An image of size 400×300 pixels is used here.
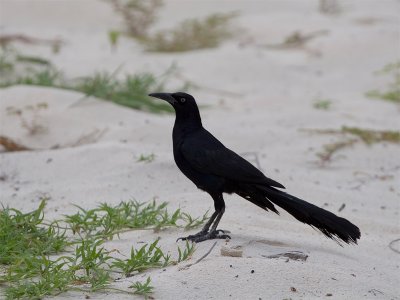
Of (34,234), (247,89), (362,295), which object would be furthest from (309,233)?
(247,89)

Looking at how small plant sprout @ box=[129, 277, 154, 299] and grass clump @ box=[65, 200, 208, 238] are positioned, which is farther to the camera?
grass clump @ box=[65, 200, 208, 238]

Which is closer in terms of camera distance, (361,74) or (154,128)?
(154,128)

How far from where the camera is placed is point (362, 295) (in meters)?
3.20

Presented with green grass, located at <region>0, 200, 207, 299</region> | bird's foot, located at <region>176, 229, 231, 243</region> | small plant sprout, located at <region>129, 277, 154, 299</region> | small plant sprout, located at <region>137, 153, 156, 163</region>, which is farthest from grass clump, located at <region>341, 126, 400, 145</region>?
small plant sprout, located at <region>129, 277, 154, 299</region>

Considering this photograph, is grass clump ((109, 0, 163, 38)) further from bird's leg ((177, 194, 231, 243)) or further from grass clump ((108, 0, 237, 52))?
bird's leg ((177, 194, 231, 243))

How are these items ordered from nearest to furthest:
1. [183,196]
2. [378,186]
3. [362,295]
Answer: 1. [362,295]
2. [183,196]
3. [378,186]

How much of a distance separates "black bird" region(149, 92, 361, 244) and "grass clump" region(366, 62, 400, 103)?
4.94m

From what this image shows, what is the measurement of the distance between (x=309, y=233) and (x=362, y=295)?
3.59ft

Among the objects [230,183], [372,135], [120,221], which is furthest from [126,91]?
[230,183]

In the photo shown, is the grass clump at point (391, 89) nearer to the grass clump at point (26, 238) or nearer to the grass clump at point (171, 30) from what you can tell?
the grass clump at point (171, 30)

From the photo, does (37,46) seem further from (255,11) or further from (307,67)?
(255,11)

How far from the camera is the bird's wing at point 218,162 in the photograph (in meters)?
3.71

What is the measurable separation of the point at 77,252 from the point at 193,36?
8199mm

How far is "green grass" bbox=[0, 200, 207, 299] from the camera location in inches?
121
